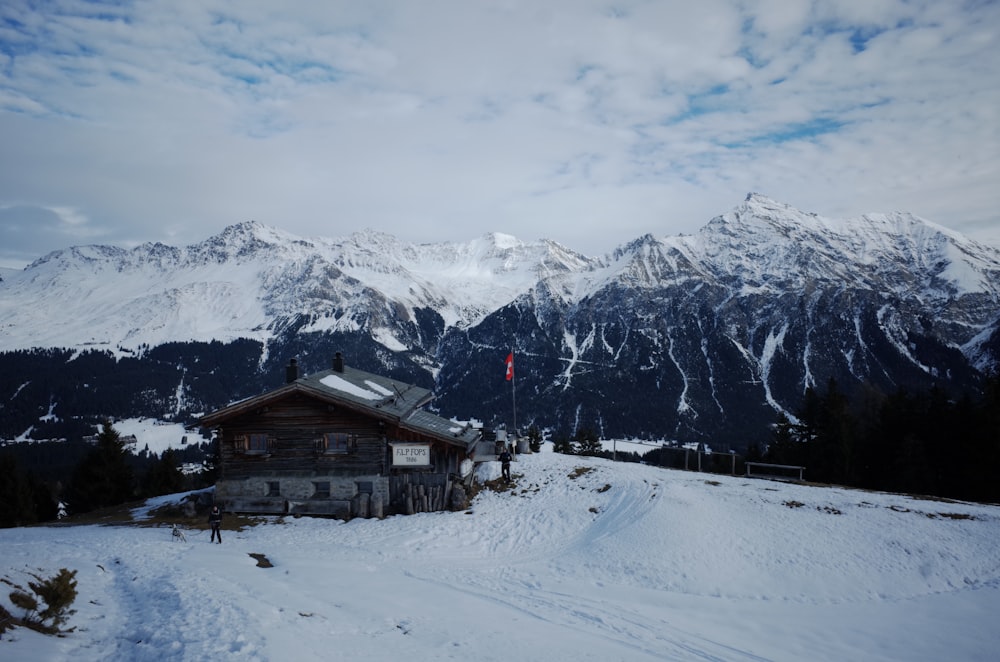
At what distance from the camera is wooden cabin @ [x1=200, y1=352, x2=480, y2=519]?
33.2 m

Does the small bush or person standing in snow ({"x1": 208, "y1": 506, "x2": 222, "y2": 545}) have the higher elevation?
the small bush

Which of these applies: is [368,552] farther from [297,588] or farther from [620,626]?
[620,626]

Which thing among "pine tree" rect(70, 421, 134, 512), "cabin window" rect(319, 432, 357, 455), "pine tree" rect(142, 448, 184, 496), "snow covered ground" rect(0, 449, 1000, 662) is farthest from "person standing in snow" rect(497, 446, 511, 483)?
"pine tree" rect(142, 448, 184, 496)

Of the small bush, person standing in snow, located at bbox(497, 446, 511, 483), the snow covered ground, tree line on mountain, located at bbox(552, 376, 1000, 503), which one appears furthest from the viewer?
tree line on mountain, located at bbox(552, 376, 1000, 503)

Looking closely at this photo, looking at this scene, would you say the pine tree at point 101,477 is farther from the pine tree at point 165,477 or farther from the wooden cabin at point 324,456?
the wooden cabin at point 324,456

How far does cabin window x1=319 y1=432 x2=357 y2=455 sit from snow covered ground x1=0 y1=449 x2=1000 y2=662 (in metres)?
4.07

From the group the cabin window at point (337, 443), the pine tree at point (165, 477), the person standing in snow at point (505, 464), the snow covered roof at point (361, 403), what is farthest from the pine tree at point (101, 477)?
the person standing in snow at point (505, 464)

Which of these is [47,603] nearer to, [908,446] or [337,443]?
[337,443]

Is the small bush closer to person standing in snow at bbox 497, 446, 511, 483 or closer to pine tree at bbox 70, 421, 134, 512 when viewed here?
person standing in snow at bbox 497, 446, 511, 483

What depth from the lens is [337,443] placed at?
34.0m

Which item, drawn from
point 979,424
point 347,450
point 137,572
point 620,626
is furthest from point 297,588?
point 979,424

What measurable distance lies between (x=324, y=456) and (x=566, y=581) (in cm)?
1695

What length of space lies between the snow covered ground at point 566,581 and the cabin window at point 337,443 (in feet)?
13.3

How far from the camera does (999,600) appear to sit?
20.6 m
